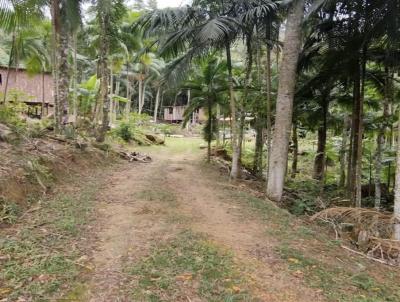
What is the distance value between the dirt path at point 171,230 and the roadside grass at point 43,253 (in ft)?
1.07

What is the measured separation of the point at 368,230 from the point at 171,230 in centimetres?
352

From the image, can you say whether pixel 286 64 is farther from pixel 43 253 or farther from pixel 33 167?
pixel 43 253

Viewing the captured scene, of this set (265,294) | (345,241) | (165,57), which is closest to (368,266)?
(345,241)

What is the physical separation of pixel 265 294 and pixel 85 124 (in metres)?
15.7

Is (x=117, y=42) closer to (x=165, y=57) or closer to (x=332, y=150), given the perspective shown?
(x=165, y=57)

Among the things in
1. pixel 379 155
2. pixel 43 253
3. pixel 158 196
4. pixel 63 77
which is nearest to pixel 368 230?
pixel 379 155

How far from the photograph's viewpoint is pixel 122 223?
19.9 ft

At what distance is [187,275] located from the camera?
430cm

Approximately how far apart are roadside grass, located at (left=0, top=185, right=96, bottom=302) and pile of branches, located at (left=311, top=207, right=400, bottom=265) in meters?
4.34

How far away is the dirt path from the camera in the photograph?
4.12m

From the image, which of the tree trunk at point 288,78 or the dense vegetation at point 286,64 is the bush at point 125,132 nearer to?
the dense vegetation at point 286,64

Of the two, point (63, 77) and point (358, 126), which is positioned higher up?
point (63, 77)

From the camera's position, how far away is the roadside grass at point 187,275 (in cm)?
389

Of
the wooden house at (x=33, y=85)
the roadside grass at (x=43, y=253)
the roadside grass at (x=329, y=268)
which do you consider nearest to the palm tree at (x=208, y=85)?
the roadside grass at (x=329, y=268)
